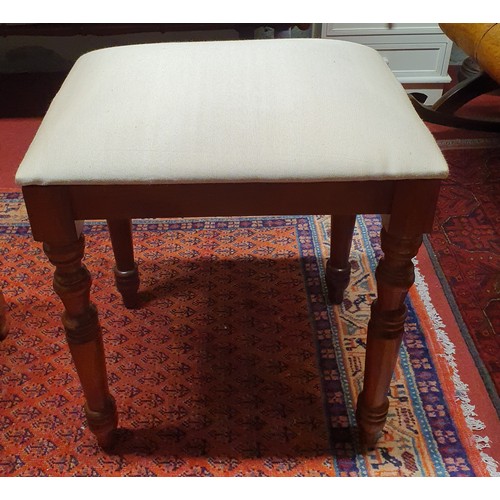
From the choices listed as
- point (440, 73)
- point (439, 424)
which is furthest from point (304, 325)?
point (440, 73)

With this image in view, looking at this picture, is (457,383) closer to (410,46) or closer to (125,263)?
(125,263)

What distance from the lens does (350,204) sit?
0.76m

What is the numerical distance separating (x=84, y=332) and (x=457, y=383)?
2.12 ft

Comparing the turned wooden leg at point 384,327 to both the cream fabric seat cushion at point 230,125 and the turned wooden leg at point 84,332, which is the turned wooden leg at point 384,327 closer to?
the cream fabric seat cushion at point 230,125

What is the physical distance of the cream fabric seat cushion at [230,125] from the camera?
0.72 m

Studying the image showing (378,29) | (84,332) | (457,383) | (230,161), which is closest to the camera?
(230,161)

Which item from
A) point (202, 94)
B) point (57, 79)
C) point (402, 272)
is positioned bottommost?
point (57, 79)

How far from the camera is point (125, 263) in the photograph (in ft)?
3.98

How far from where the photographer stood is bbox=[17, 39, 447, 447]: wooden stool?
724 mm

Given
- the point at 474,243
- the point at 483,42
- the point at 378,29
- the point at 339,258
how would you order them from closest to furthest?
1. the point at 339,258
2. the point at 474,243
3. the point at 483,42
4. the point at 378,29

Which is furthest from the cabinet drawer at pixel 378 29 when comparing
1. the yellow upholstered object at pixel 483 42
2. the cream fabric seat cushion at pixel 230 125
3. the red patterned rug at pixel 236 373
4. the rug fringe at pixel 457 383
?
the cream fabric seat cushion at pixel 230 125

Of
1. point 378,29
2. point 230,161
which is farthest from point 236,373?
point 378,29

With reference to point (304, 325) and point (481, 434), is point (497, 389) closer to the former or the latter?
point (481, 434)

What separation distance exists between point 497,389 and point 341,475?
13.1 inches
